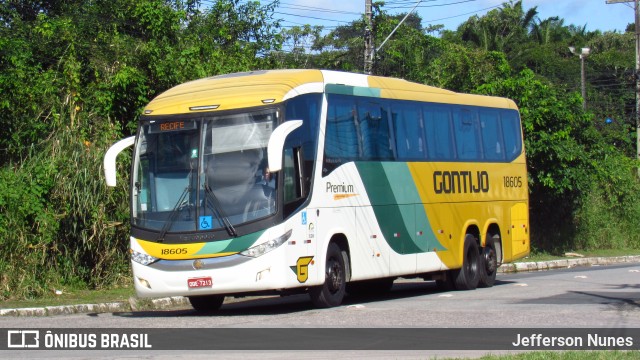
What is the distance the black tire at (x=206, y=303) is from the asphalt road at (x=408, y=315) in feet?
0.48

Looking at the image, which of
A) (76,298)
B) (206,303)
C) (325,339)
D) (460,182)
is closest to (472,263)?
(460,182)


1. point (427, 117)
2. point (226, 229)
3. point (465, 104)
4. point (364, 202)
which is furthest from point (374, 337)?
→ point (465, 104)

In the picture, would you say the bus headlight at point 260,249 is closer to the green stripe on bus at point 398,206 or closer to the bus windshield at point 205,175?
the bus windshield at point 205,175

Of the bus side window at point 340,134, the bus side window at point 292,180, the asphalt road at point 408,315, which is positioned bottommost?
the asphalt road at point 408,315

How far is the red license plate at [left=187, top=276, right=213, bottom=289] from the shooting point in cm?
1380

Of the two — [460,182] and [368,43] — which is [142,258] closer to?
[460,182]

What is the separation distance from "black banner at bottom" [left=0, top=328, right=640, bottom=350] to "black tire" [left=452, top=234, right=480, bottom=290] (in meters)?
7.45

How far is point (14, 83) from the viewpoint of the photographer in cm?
1911

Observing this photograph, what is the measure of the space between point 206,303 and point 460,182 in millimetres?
6123

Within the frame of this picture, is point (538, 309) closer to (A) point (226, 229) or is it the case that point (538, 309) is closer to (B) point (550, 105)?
(A) point (226, 229)

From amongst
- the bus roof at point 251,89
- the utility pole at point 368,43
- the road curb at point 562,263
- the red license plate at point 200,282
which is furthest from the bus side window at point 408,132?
the road curb at point 562,263

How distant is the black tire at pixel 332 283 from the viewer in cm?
1489

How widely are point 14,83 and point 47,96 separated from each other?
3.21ft

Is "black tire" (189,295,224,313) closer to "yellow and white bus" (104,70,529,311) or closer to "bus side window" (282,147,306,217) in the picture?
"yellow and white bus" (104,70,529,311)
